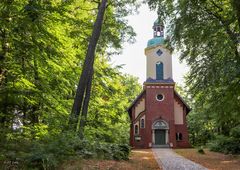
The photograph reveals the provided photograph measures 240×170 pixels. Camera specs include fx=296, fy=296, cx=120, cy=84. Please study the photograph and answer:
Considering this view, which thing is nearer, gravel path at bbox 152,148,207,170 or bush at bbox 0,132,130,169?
bush at bbox 0,132,130,169

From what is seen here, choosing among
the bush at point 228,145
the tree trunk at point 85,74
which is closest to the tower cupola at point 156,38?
the bush at point 228,145

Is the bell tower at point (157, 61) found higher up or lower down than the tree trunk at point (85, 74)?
higher up

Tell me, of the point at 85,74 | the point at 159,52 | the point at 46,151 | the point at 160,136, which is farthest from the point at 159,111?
the point at 46,151

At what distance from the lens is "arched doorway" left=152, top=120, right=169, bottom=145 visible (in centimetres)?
3134

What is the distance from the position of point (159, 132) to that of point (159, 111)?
2232 mm

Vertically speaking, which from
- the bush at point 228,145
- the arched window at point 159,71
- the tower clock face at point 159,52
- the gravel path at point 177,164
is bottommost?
the gravel path at point 177,164

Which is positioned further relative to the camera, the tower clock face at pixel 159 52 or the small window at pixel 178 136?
the tower clock face at pixel 159 52

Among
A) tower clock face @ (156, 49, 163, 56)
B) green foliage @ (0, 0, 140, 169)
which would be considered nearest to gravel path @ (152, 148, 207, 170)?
green foliage @ (0, 0, 140, 169)

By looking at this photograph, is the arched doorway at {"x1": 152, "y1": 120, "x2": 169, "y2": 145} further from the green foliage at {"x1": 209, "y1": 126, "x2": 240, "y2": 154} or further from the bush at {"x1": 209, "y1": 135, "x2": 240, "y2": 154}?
the green foliage at {"x1": 209, "y1": 126, "x2": 240, "y2": 154}

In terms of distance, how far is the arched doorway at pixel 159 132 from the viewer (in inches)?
1234

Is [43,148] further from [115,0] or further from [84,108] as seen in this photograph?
[115,0]

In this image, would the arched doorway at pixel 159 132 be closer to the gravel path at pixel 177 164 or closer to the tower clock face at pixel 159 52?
the tower clock face at pixel 159 52

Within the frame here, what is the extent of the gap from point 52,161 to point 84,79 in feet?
15.3

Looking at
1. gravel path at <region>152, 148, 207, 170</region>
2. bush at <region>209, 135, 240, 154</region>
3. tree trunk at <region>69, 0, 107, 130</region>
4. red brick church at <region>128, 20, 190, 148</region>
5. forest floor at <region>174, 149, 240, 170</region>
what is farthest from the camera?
red brick church at <region>128, 20, 190, 148</region>
